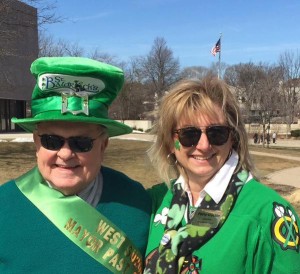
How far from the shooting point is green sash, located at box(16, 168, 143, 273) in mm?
1957

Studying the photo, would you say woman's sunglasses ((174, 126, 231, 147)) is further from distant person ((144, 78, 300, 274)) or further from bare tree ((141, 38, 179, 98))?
bare tree ((141, 38, 179, 98))

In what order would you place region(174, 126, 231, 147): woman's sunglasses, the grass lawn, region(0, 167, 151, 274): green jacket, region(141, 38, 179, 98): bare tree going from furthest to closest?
region(141, 38, 179, 98): bare tree → the grass lawn → region(174, 126, 231, 147): woman's sunglasses → region(0, 167, 151, 274): green jacket

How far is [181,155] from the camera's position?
2219 mm

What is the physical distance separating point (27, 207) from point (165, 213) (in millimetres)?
683

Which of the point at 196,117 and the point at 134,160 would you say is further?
the point at 134,160

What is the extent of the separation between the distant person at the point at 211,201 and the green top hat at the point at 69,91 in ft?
1.33

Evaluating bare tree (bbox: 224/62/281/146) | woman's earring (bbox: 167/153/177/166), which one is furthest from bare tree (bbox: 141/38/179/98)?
woman's earring (bbox: 167/153/177/166)

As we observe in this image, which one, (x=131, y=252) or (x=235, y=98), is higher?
(x=235, y=98)

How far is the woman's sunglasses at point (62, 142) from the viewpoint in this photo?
6.23ft

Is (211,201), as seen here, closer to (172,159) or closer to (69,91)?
(172,159)

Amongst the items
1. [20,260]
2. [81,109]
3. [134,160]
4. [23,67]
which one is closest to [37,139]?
[81,109]

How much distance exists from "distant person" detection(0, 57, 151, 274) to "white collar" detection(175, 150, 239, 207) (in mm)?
416

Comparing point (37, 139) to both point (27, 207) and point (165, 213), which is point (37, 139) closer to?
point (27, 207)

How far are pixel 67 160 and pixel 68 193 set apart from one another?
0.63ft
